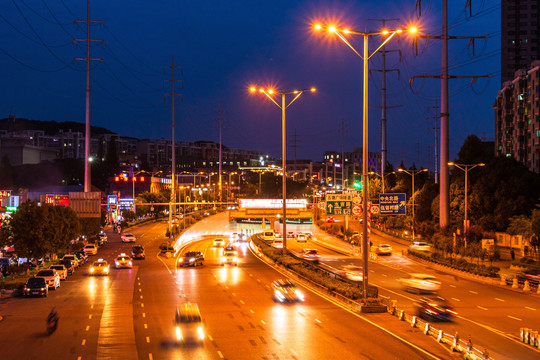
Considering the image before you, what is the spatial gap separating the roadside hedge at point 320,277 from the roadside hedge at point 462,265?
12305 mm

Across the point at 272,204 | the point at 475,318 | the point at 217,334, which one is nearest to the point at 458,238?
the point at 272,204

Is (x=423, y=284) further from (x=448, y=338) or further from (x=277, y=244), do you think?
(x=277, y=244)

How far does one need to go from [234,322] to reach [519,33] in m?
137

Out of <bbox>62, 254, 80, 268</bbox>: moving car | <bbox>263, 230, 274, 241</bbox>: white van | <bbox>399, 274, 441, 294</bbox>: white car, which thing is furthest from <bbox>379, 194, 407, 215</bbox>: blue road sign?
<bbox>263, 230, 274, 241</bbox>: white van

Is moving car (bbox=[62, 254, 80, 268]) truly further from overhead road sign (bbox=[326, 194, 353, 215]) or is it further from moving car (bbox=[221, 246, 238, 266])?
overhead road sign (bbox=[326, 194, 353, 215])

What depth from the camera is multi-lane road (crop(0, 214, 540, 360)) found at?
67.6ft

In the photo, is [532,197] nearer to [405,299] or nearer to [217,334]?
[405,299]

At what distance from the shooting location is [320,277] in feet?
131

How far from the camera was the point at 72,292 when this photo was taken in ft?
130

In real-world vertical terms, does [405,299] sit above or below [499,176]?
below

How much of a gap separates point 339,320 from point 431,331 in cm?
458

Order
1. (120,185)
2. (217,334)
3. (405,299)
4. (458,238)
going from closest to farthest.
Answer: (217,334), (405,299), (458,238), (120,185)

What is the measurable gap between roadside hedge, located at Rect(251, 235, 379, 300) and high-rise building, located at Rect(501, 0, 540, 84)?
105424 mm

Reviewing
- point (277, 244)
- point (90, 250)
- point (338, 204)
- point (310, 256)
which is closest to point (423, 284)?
point (338, 204)
